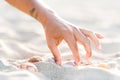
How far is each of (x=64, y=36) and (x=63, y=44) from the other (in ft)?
1.77

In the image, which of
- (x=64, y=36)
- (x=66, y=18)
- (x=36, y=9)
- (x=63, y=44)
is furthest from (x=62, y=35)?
(x=66, y=18)

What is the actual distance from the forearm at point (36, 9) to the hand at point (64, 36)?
0.04 metres

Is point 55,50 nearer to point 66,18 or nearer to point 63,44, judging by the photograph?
point 63,44

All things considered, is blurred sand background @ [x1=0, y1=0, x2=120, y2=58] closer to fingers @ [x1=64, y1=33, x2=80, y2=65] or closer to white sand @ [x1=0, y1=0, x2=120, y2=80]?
white sand @ [x1=0, y1=0, x2=120, y2=80]

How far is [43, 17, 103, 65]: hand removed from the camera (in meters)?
1.48

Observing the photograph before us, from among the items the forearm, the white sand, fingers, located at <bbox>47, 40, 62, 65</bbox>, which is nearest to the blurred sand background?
the white sand

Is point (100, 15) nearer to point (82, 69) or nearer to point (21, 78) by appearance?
point (82, 69)

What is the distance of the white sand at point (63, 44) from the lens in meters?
1.39

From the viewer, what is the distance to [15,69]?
141cm

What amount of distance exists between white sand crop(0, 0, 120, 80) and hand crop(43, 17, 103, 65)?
55 millimetres

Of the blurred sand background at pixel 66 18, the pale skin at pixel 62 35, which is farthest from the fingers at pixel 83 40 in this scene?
the blurred sand background at pixel 66 18

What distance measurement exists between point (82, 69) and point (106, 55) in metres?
0.52

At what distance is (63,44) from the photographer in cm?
203

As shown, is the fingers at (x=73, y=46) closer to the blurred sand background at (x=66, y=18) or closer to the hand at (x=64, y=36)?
the hand at (x=64, y=36)
